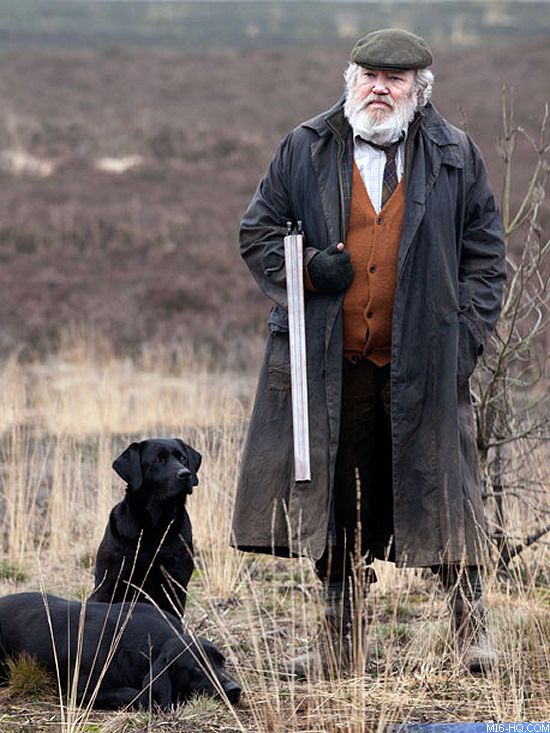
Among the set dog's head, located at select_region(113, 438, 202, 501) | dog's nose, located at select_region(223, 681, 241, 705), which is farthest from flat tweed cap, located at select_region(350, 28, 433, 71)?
dog's nose, located at select_region(223, 681, 241, 705)

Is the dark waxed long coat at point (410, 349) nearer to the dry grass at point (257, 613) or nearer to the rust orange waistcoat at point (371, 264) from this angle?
the rust orange waistcoat at point (371, 264)

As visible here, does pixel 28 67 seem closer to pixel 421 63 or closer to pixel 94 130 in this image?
pixel 94 130

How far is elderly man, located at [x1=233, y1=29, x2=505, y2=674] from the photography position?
4.06 metres

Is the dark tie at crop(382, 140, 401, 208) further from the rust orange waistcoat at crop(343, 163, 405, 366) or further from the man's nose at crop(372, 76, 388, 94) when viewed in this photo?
the man's nose at crop(372, 76, 388, 94)

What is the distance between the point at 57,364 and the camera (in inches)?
574

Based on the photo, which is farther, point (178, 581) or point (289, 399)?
point (178, 581)

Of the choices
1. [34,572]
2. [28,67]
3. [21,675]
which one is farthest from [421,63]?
[28,67]

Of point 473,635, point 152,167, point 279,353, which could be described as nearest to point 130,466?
point 279,353

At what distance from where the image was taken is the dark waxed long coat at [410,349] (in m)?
4.07

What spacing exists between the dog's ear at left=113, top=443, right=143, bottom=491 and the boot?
1.41 m

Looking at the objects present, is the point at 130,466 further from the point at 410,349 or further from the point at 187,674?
the point at 410,349

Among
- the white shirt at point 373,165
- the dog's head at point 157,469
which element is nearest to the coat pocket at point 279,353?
the white shirt at point 373,165

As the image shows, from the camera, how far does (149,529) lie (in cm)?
470

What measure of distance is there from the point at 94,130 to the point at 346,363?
98.0 feet
